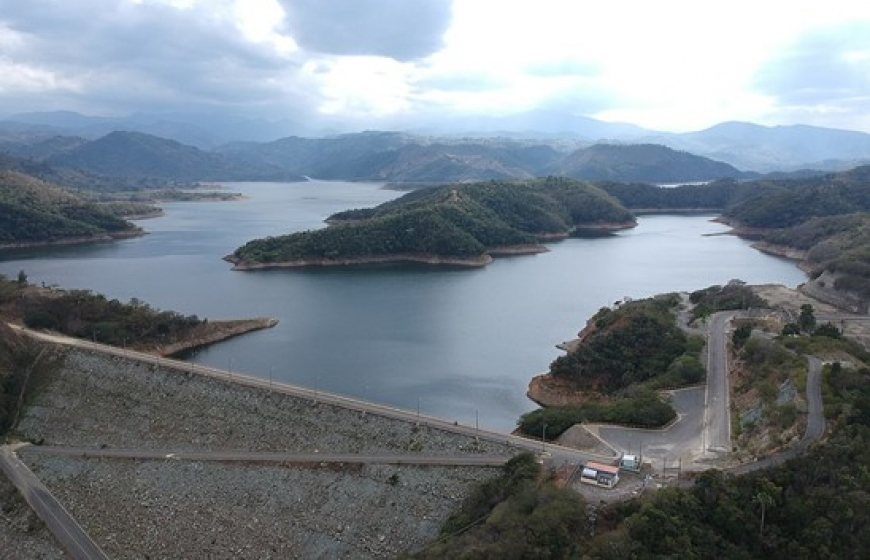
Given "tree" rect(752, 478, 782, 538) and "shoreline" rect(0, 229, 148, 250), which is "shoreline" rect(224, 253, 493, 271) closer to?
"shoreline" rect(0, 229, 148, 250)

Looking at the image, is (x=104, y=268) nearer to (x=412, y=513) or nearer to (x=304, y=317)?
(x=304, y=317)

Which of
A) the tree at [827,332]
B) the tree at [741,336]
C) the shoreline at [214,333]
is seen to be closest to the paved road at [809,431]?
the tree at [741,336]

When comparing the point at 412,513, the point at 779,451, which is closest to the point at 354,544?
the point at 412,513

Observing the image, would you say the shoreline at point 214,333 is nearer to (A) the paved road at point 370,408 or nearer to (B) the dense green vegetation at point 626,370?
(A) the paved road at point 370,408

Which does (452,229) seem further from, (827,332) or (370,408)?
(370,408)

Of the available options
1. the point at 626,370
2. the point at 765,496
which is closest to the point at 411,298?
the point at 626,370

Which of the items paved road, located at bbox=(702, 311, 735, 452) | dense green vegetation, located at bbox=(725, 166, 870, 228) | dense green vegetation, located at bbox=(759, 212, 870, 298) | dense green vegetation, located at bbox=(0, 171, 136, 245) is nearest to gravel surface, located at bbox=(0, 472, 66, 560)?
paved road, located at bbox=(702, 311, 735, 452)
